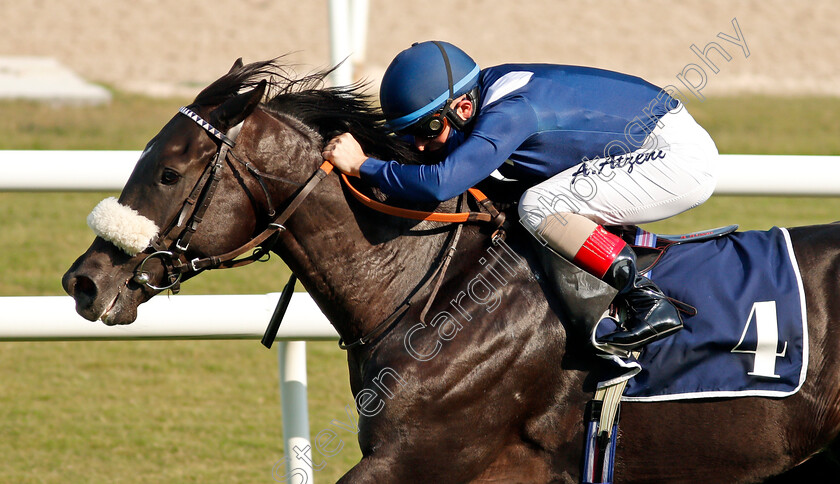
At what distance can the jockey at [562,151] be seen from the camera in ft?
8.95

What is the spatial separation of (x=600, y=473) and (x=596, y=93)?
116cm

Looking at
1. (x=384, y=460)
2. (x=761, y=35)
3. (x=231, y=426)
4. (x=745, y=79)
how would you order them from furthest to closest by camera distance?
(x=761, y=35)
(x=745, y=79)
(x=231, y=426)
(x=384, y=460)

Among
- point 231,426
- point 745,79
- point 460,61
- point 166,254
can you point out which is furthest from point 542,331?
point 745,79

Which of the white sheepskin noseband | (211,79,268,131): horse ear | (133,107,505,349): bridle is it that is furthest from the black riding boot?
the white sheepskin noseband

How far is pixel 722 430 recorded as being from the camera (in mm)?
2812

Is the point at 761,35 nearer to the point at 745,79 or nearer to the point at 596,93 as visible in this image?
the point at 745,79

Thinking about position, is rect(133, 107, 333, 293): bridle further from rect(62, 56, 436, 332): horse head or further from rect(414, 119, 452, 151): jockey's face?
rect(414, 119, 452, 151): jockey's face

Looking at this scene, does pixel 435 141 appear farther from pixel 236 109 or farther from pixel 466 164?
pixel 236 109

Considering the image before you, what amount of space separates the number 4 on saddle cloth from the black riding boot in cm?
4

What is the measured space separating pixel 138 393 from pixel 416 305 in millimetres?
2615

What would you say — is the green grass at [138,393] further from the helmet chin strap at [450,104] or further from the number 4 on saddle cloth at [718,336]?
the helmet chin strap at [450,104]

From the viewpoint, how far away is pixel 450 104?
2.88 meters

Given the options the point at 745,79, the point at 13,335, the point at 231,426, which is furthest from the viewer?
the point at 745,79

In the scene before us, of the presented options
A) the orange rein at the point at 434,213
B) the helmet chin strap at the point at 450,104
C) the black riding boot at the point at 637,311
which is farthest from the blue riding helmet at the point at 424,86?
the black riding boot at the point at 637,311
